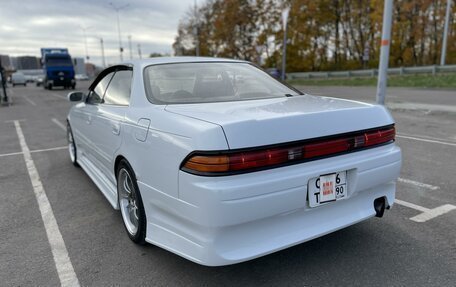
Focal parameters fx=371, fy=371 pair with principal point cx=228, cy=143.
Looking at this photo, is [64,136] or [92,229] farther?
[64,136]

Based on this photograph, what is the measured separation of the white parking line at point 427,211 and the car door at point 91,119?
10.8 feet

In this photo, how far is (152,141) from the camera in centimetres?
254

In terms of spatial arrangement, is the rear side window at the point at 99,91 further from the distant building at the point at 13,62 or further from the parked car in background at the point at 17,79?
the distant building at the point at 13,62

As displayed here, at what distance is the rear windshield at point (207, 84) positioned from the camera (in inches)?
123

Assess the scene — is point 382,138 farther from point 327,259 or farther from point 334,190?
point 327,259

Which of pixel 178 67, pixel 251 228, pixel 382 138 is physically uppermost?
pixel 178 67

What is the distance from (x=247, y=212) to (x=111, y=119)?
1.82 metres

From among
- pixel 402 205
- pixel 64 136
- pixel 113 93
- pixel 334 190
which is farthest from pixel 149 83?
pixel 64 136

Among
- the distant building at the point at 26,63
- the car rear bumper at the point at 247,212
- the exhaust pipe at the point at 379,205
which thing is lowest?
the exhaust pipe at the point at 379,205

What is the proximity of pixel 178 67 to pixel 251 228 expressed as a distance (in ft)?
6.04

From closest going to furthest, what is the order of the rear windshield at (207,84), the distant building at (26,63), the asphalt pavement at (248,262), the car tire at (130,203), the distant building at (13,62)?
the asphalt pavement at (248,262)
the car tire at (130,203)
the rear windshield at (207,84)
the distant building at (26,63)
the distant building at (13,62)

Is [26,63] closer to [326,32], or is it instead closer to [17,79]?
[17,79]

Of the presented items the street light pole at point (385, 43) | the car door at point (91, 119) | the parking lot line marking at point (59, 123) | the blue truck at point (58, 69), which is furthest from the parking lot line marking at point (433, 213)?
the blue truck at point (58, 69)

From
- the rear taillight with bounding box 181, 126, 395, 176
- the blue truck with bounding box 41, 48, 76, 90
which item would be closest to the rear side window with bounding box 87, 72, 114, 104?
the rear taillight with bounding box 181, 126, 395, 176
